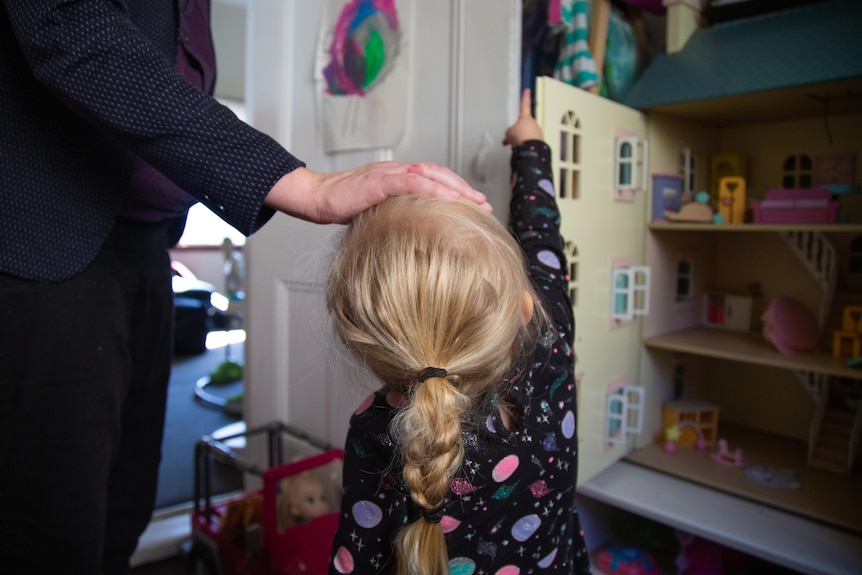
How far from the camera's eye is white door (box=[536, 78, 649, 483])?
1.15 meters

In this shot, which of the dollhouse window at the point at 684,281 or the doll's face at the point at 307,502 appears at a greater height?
the dollhouse window at the point at 684,281

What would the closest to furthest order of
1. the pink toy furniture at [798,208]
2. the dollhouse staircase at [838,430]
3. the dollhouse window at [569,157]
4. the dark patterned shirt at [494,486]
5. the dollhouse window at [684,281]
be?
the dark patterned shirt at [494,486]
the dollhouse window at [569,157]
the pink toy furniture at [798,208]
the dollhouse staircase at [838,430]
the dollhouse window at [684,281]

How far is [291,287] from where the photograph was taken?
66.5 inches

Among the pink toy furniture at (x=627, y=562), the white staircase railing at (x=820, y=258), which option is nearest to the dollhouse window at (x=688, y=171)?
the white staircase railing at (x=820, y=258)

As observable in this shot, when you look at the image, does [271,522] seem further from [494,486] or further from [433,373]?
[433,373]

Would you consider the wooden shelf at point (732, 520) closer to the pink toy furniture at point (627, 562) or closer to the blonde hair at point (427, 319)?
the pink toy furniture at point (627, 562)

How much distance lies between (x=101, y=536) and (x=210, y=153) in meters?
0.48

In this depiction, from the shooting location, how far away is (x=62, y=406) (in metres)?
0.68

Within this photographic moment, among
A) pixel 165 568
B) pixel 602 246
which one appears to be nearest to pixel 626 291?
pixel 602 246

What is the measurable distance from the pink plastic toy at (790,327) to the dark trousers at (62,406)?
4.27 feet

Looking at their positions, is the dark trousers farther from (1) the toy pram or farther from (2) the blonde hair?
A: (1) the toy pram

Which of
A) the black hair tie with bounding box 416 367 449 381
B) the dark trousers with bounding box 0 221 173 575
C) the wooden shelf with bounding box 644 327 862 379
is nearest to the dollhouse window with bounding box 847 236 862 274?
the wooden shelf with bounding box 644 327 862 379

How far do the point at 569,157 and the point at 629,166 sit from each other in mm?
252

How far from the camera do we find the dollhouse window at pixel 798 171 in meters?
1.52
